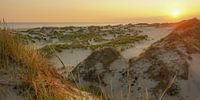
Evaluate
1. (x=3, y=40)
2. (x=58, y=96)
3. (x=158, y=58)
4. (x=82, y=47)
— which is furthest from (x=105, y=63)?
(x=82, y=47)

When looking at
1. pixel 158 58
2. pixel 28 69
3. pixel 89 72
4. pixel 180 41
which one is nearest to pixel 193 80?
pixel 158 58

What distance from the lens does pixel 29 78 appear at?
176 inches

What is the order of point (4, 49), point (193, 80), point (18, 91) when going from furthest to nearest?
point (193, 80), point (4, 49), point (18, 91)

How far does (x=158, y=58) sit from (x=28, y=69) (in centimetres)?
394

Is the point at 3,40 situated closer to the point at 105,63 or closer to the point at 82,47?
the point at 105,63

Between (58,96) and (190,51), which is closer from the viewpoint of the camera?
(58,96)

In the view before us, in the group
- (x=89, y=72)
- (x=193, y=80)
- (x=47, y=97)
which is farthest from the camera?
(x=89, y=72)

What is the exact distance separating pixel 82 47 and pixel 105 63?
12.0 meters

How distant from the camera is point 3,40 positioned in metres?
5.00

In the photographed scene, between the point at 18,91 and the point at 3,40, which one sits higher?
the point at 3,40

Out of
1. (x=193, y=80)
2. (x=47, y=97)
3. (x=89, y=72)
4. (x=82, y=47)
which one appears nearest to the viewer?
(x=47, y=97)

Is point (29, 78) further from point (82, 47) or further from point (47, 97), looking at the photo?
point (82, 47)

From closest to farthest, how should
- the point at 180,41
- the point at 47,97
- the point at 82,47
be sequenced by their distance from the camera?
the point at 47,97 < the point at 180,41 < the point at 82,47

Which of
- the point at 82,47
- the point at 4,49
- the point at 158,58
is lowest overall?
the point at 82,47
